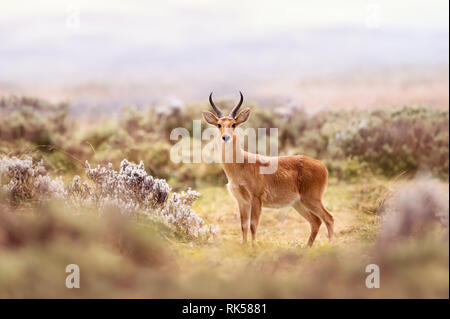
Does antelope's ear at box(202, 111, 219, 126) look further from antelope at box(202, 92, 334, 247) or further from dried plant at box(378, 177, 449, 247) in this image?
dried plant at box(378, 177, 449, 247)

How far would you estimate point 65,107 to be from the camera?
70.2ft

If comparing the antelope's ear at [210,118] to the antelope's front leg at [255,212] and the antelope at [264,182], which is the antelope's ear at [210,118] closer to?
the antelope at [264,182]

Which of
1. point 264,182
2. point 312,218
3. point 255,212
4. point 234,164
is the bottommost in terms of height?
point 312,218

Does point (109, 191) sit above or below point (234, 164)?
below

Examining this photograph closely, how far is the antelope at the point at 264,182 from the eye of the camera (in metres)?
8.05

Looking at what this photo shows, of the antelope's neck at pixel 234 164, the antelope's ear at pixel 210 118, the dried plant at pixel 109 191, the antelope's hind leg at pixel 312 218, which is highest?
the antelope's ear at pixel 210 118

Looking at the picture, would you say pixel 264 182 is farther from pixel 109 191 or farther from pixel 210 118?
pixel 109 191

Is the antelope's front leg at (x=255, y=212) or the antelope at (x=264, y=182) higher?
the antelope at (x=264, y=182)

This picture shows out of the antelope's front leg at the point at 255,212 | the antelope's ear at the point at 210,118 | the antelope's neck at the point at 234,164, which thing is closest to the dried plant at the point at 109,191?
the antelope's front leg at the point at 255,212

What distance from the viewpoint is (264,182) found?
8.32 m

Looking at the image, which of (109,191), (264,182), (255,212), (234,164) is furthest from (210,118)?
(109,191)

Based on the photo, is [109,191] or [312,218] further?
[312,218]
